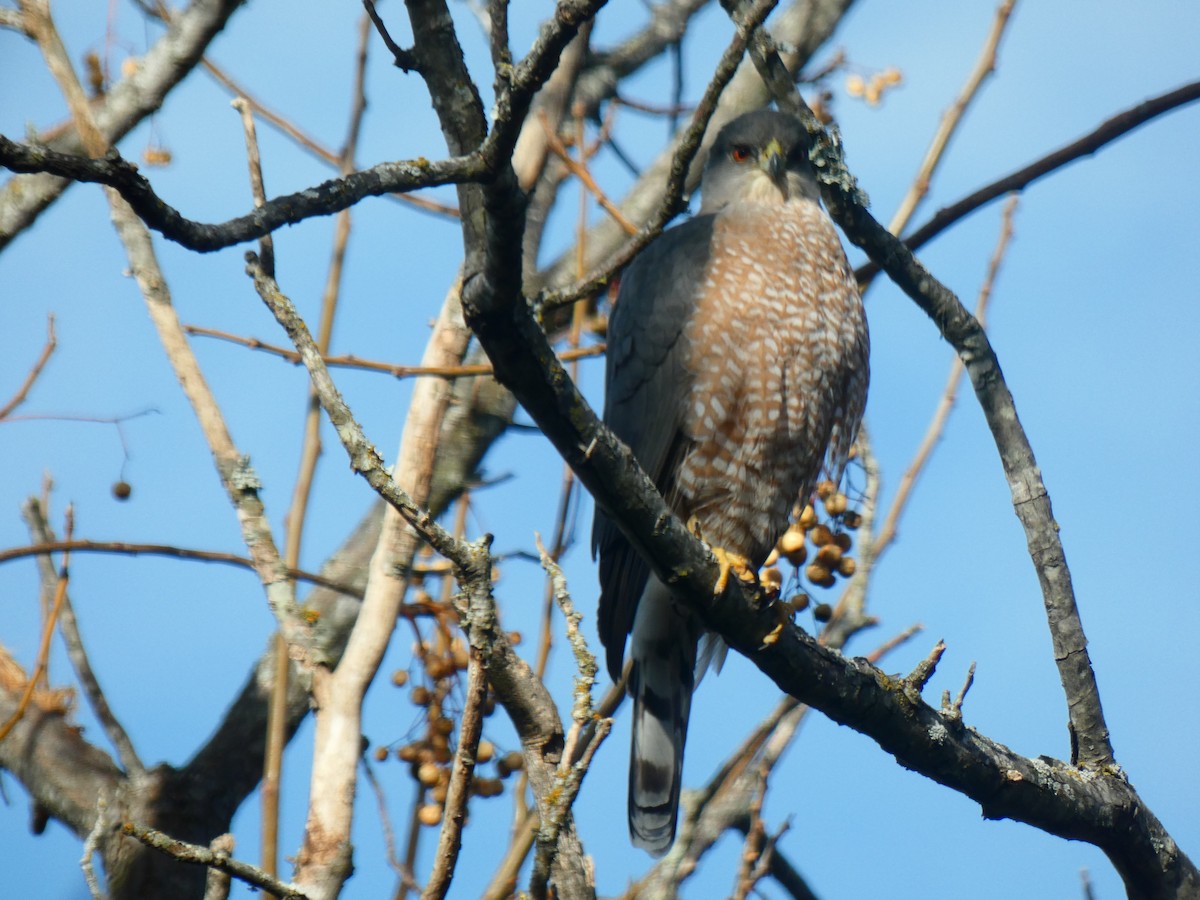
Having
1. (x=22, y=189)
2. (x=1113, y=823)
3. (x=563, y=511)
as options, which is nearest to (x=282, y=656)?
(x=563, y=511)

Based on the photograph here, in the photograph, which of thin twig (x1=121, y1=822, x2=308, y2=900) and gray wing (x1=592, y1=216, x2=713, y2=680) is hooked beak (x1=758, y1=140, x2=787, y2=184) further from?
thin twig (x1=121, y1=822, x2=308, y2=900)

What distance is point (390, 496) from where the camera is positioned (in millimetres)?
2084

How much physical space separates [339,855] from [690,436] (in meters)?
1.44

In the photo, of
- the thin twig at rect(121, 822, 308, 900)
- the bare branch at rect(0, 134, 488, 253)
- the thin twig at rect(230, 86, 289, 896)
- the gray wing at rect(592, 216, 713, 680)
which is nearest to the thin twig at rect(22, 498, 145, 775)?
the thin twig at rect(230, 86, 289, 896)

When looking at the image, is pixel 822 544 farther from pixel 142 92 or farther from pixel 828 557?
pixel 142 92

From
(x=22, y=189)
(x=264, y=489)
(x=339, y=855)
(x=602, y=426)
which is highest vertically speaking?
(x=22, y=189)

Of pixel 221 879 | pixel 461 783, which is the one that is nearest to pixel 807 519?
pixel 461 783

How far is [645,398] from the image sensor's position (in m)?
3.58

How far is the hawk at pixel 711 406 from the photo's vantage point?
350cm

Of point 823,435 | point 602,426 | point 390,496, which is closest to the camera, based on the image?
point 390,496

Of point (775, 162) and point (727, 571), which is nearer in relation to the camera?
point (727, 571)

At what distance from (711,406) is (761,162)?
1137mm

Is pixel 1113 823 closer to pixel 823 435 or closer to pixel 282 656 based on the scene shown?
pixel 823 435

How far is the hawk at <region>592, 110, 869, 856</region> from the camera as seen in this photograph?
11.5 feet
